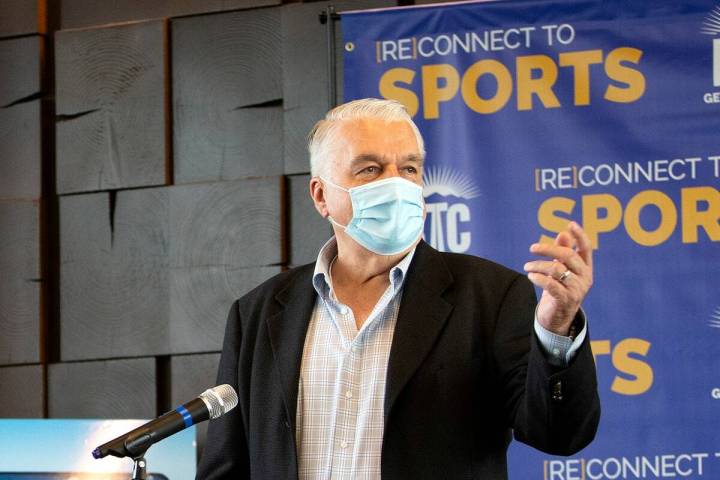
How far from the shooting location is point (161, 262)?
4590 millimetres

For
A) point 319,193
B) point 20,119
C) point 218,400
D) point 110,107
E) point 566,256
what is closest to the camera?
point 566,256

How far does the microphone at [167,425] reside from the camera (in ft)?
6.00

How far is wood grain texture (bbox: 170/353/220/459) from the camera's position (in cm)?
449

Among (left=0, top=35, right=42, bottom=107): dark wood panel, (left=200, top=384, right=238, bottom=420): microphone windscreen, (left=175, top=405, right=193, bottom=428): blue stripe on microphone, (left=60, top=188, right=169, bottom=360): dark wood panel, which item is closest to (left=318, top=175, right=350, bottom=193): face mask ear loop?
(left=200, top=384, right=238, bottom=420): microphone windscreen

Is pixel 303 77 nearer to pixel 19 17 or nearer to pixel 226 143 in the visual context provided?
pixel 226 143

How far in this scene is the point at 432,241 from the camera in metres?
4.02

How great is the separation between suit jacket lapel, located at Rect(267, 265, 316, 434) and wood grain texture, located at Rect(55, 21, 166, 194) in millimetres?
2196

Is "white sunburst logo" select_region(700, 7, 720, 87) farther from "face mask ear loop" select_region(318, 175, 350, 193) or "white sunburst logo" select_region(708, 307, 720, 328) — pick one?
"face mask ear loop" select_region(318, 175, 350, 193)

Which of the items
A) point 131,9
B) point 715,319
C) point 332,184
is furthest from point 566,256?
point 131,9

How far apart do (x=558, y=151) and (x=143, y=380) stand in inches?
76.0

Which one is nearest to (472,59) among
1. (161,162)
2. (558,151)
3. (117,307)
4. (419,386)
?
(558,151)

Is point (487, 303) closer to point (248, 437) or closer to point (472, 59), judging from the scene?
point (248, 437)

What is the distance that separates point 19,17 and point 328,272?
290 centimetres

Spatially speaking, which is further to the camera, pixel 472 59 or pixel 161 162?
pixel 161 162
